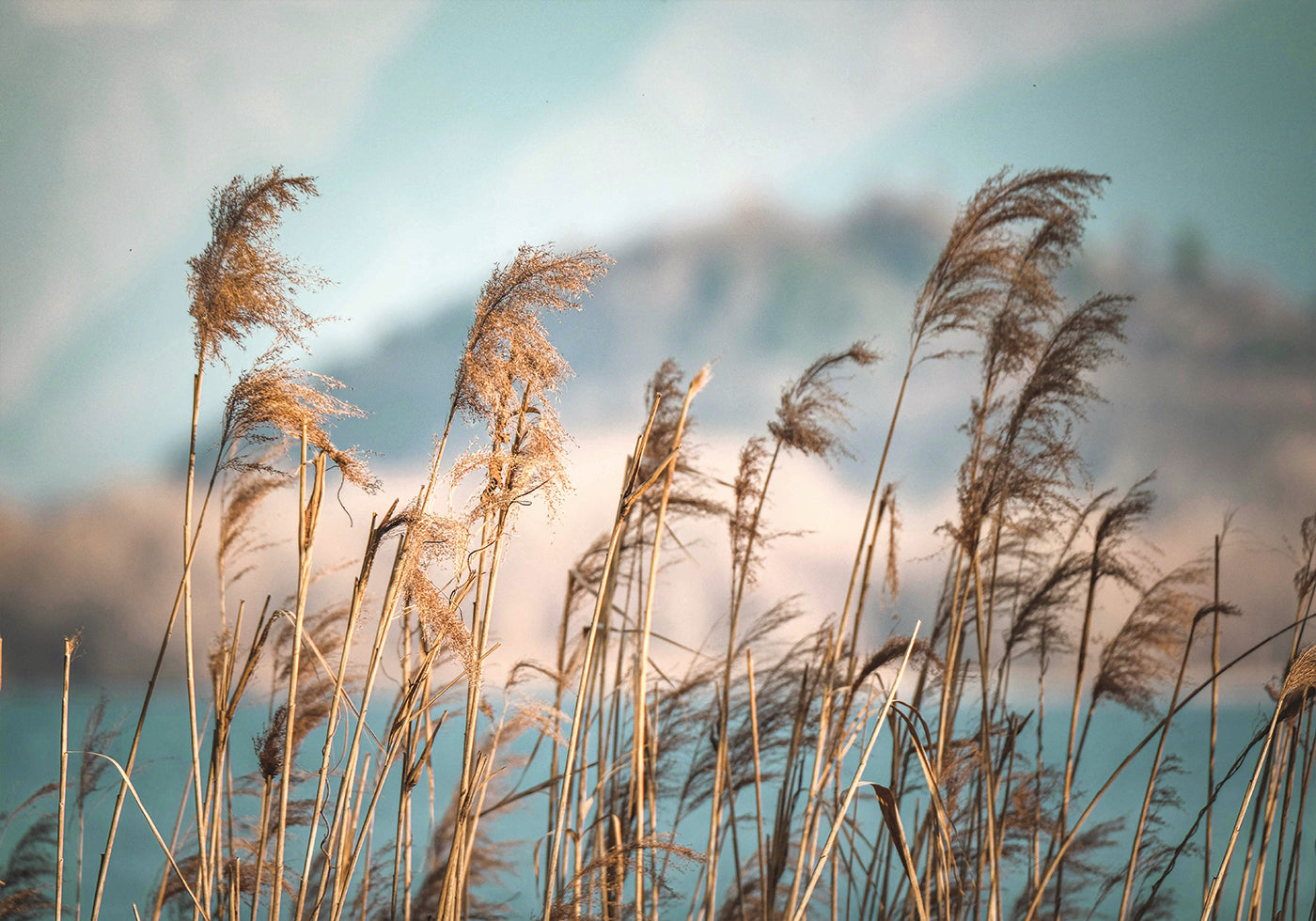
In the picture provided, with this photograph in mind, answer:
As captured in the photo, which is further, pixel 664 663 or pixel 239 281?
pixel 664 663

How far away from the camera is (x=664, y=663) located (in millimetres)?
2971

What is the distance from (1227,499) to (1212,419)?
1.30 ft

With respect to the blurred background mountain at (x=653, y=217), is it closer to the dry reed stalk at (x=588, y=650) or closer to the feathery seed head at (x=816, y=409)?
the feathery seed head at (x=816, y=409)

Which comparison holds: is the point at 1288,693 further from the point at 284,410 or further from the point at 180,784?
the point at 180,784

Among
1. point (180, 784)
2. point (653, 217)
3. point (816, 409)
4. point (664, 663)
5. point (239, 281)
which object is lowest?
point (180, 784)

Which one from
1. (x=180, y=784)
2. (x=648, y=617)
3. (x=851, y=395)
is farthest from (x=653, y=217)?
(x=180, y=784)

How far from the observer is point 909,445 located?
3.97m

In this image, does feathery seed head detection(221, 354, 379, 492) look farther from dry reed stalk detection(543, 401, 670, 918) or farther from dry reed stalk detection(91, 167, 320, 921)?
dry reed stalk detection(543, 401, 670, 918)

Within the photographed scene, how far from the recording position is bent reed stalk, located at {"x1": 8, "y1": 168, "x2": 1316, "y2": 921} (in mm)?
1096

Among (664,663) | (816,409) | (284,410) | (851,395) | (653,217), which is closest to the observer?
(284,410)

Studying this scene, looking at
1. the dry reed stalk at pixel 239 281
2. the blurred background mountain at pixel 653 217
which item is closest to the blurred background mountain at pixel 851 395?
the blurred background mountain at pixel 653 217

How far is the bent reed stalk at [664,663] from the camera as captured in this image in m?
1.10

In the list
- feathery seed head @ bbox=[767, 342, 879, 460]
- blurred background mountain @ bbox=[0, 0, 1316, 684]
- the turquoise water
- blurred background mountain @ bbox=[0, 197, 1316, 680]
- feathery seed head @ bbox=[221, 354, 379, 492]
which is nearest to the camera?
feathery seed head @ bbox=[221, 354, 379, 492]

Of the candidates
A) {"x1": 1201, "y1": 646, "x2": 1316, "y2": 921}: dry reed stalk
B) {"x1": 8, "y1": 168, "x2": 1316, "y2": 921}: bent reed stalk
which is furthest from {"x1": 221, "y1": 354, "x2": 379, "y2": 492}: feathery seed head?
{"x1": 1201, "y1": 646, "x2": 1316, "y2": 921}: dry reed stalk
